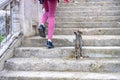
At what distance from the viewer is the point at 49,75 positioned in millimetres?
3697

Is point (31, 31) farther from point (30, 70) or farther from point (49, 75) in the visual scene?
point (49, 75)

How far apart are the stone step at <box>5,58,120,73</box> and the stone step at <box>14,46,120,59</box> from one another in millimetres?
157

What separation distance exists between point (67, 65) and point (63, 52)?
0.39 m

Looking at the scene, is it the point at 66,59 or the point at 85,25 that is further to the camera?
the point at 85,25

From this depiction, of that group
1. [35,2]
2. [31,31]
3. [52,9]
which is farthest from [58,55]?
[35,2]

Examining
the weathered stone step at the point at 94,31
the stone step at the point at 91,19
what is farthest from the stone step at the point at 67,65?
the stone step at the point at 91,19

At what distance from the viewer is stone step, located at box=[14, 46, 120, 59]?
4199 mm

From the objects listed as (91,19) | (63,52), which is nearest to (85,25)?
(91,19)

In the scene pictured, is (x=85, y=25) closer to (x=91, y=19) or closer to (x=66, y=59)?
(x=91, y=19)

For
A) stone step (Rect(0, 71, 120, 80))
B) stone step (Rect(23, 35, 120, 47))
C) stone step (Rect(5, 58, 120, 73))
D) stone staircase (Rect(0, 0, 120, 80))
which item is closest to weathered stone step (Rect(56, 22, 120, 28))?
stone staircase (Rect(0, 0, 120, 80))

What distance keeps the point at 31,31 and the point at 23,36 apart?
0.37 m

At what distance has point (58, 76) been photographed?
12.0 ft

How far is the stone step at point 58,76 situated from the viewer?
3588mm

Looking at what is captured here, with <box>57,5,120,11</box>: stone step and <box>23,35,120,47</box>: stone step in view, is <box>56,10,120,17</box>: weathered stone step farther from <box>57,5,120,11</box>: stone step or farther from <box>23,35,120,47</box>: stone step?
<box>23,35,120,47</box>: stone step
